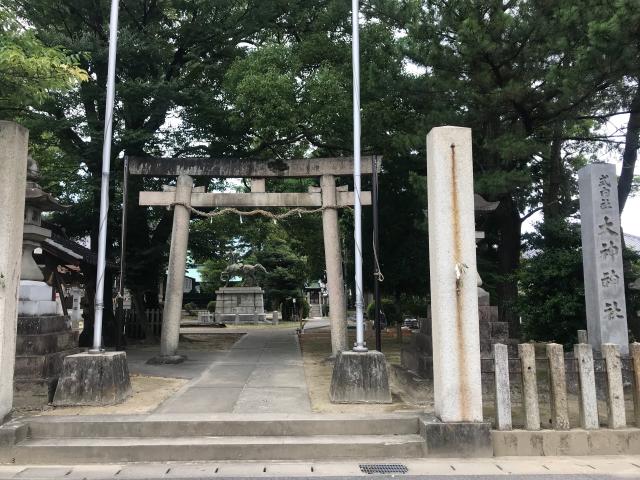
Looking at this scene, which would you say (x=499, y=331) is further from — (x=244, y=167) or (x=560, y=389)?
(x=244, y=167)

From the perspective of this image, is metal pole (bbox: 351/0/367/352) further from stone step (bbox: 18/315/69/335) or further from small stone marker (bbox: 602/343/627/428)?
stone step (bbox: 18/315/69/335)

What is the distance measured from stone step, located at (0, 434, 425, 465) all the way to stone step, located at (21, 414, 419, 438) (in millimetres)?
158

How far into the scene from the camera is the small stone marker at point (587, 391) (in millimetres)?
6039

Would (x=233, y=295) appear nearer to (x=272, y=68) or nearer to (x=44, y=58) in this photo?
(x=272, y=68)

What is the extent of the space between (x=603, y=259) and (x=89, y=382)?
28.2 ft

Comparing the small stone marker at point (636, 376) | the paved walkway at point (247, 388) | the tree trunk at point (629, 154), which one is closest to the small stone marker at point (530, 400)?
the small stone marker at point (636, 376)

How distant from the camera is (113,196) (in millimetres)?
15734

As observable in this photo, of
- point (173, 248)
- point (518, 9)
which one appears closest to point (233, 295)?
point (173, 248)

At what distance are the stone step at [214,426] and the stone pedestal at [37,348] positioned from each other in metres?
0.88

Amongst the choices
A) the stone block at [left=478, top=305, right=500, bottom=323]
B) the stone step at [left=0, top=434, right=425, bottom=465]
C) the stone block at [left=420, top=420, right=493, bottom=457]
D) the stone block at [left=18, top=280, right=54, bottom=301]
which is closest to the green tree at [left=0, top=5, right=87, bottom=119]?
the stone block at [left=18, top=280, right=54, bottom=301]

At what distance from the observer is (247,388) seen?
8.80 m

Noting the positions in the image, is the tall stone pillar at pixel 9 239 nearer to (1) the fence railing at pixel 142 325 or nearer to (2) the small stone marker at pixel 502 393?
(2) the small stone marker at pixel 502 393

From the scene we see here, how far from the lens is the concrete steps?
5812 millimetres

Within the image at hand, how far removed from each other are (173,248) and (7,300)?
627cm
